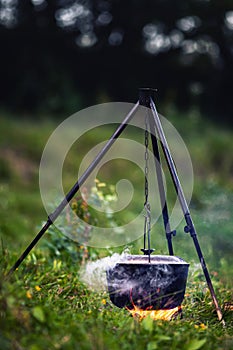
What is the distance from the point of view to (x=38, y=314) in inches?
117

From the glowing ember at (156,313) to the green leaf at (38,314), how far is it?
721 millimetres

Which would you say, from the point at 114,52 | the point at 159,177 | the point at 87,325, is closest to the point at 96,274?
the point at 159,177

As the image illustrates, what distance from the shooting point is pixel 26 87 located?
1369 centimetres

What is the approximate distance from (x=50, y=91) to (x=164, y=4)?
377cm

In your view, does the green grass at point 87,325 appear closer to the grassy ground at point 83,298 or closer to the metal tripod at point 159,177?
the grassy ground at point 83,298

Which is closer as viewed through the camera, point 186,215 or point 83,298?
point 186,215

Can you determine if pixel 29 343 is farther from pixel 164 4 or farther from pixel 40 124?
pixel 164 4

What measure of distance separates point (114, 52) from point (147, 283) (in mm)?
12153

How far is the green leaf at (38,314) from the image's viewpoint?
2.96 m

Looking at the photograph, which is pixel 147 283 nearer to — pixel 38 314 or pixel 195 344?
pixel 195 344

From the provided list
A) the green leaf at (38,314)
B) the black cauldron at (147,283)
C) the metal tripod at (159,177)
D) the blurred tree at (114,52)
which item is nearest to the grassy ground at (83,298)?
the green leaf at (38,314)

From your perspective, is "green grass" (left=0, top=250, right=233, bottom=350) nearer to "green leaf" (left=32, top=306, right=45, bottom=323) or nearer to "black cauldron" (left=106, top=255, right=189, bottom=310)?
"green leaf" (left=32, top=306, right=45, bottom=323)

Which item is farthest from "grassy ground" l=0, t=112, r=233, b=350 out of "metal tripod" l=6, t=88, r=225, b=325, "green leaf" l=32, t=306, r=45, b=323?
"metal tripod" l=6, t=88, r=225, b=325

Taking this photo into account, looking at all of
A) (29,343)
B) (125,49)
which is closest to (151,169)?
(125,49)
